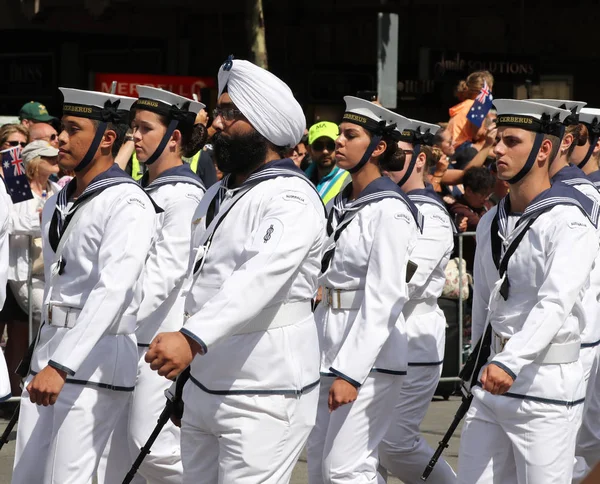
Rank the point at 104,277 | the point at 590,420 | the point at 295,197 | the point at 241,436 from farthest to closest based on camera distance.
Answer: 1. the point at 590,420
2. the point at 104,277
3. the point at 295,197
4. the point at 241,436

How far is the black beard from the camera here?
5250 mm

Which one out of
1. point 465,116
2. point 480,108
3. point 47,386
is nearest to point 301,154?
point 480,108

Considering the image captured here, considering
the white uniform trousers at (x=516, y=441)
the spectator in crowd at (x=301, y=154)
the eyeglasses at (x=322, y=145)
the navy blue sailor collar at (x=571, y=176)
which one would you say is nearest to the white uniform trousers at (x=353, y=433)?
the white uniform trousers at (x=516, y=441)

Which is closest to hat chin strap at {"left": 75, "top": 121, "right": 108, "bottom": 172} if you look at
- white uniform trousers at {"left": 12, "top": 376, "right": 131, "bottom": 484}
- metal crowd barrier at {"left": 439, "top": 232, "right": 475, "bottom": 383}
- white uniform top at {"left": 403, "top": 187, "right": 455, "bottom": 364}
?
white uniform trousers at {"left": 12, "top": 376, "right": 131, "bottom": 484}

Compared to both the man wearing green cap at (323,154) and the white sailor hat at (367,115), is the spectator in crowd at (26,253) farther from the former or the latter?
the white sailor hat at (367,115)

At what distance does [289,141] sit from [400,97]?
1090cm

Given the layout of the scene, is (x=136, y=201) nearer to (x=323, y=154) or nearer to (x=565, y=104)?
(x=565, y=104)

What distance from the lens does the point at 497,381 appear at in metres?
5.30

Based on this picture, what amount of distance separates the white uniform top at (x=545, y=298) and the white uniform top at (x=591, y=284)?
1486 mm

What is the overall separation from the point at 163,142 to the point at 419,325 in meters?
1.80

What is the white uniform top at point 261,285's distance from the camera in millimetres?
4777

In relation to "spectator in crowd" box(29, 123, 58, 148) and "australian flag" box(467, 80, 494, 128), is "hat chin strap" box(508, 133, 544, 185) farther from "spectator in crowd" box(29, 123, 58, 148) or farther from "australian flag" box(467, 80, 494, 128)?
"australian flag" box(467, 80, 494, 128)

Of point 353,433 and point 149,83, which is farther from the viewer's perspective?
point 149,83

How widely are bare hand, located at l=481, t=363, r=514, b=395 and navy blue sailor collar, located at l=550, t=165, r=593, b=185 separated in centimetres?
198
